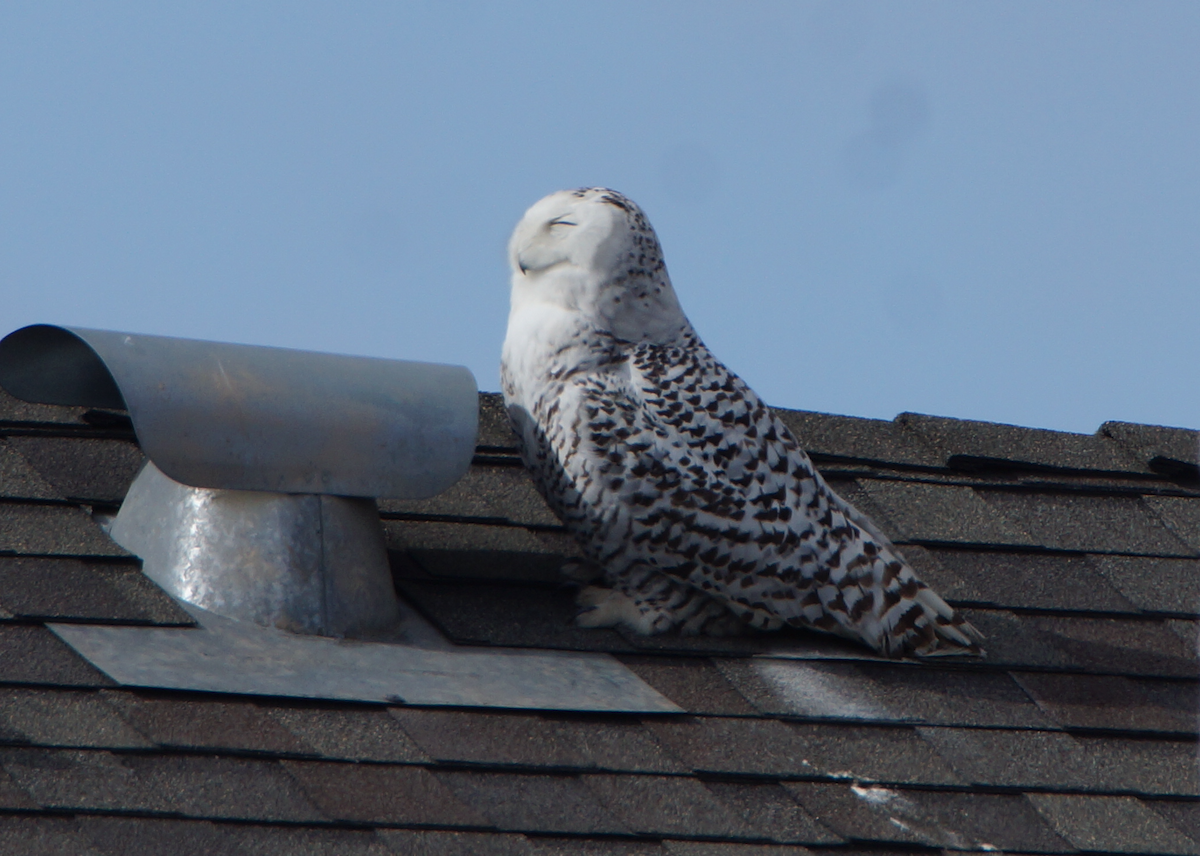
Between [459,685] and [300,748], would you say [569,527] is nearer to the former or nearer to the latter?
[459,685]

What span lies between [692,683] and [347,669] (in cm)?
65

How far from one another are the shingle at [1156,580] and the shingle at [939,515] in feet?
0.65

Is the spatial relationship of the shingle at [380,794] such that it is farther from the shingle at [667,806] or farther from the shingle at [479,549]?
the shingle at [479,549]

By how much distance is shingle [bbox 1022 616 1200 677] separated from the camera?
328 centimetres

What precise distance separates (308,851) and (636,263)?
5.16 feet

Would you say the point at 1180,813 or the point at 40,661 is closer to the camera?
the point at 40,661

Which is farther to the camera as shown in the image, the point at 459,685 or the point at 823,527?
the point at 823,527

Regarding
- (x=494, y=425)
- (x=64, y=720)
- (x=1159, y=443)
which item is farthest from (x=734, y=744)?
(x=1159, y=443)

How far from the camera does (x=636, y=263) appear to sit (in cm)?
341

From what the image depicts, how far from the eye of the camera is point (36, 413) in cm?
344


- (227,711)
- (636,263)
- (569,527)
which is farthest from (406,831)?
(636,263)

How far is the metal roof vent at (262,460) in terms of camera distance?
281cm

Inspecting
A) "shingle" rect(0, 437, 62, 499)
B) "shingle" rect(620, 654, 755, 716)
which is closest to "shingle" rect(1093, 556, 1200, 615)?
"shingle" rect(620, 654, 755, 716)

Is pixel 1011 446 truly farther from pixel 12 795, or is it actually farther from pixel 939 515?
pixel 12 795
